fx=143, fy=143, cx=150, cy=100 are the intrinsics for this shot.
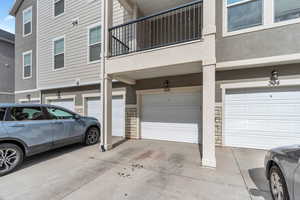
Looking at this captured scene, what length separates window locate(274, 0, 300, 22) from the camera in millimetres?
4070

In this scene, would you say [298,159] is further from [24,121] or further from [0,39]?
[0,39]

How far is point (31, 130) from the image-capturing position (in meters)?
3.79

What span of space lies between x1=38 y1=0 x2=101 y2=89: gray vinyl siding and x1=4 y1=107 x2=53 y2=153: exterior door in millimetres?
3286

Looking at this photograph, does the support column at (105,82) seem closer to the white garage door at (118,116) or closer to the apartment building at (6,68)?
the white garage door at (118,116)

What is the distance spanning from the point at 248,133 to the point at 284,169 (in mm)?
3293

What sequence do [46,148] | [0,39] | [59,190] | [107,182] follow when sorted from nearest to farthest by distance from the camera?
[59,190]
[107,182]
[46,148]
[0,39]

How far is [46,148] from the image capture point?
4.15 m

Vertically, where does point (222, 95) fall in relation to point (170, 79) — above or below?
below

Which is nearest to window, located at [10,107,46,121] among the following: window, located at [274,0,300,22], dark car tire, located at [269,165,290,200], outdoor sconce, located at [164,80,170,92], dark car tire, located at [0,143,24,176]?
dark car tire, located at [0,143,24,176]

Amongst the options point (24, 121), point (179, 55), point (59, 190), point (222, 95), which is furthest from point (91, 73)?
point (222, 95)

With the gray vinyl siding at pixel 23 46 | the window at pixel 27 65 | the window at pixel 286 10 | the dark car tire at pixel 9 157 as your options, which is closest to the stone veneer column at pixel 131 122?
the dark car tire at pixel 9 157

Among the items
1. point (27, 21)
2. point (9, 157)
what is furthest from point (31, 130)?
point (27, 21)

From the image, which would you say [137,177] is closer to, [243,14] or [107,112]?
[107,112]

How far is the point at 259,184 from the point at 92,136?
5.32 metres
